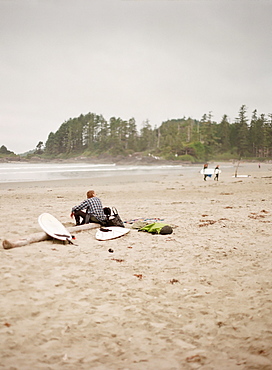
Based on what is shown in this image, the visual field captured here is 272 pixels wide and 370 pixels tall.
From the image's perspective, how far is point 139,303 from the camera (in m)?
4.22

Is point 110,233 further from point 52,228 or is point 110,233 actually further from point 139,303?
point 139,303

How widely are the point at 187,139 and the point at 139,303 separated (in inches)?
4569

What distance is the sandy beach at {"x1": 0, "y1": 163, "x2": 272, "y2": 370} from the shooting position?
10.1ft

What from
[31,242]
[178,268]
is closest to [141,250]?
[178,268]

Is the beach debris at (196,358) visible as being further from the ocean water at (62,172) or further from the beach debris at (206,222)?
the ocean water at (62,172)

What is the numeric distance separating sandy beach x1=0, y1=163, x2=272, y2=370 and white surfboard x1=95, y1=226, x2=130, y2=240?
18 cm

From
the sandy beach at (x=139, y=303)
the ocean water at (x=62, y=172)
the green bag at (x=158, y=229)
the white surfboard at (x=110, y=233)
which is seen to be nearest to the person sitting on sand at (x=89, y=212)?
the white surfboard at (x=110, y=233)

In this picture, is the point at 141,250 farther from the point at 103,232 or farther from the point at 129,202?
the point at 129,202

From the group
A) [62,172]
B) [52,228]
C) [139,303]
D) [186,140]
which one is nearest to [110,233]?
[52,228]

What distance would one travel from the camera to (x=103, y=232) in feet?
25.4

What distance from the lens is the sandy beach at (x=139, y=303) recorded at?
3090 millimetres

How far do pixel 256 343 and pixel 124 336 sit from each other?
148 cm

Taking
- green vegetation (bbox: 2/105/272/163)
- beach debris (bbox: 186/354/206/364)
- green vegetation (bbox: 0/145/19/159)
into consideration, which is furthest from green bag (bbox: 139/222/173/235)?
green vegetation (bbox: 0/145/19/159)

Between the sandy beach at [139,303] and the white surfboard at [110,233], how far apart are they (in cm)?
18
